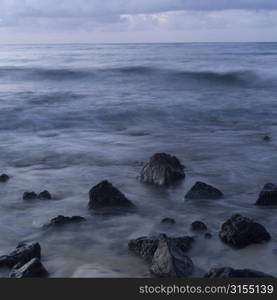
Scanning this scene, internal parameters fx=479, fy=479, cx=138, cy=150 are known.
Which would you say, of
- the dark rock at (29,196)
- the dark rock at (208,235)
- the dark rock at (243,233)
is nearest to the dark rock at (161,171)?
the dark rock at (29,196)

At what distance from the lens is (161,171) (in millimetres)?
9594

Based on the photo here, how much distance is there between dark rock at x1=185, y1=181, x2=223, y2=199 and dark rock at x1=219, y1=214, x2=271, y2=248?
1742 millimetres

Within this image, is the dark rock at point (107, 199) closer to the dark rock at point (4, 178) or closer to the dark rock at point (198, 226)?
the dark rock at point (198, 226)

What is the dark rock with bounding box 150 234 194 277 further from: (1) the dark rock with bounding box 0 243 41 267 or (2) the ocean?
(1) the dark rock with bounding box 0 243 41 267

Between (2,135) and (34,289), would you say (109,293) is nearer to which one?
(34,289)

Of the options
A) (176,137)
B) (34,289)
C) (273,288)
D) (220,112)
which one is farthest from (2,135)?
(273,288)

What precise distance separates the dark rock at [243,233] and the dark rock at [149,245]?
519 millimetres

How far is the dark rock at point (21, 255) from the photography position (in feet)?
20.0

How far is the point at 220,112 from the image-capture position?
19.9 metres

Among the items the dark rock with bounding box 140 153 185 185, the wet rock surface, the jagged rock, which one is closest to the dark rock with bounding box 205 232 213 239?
the jagged rock

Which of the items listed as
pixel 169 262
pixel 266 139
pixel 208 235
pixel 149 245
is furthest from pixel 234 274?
pixel 266 139

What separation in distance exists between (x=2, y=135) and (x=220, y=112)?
8946 mm

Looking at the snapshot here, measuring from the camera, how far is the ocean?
21.4 feet

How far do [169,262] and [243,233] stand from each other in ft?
4.79
